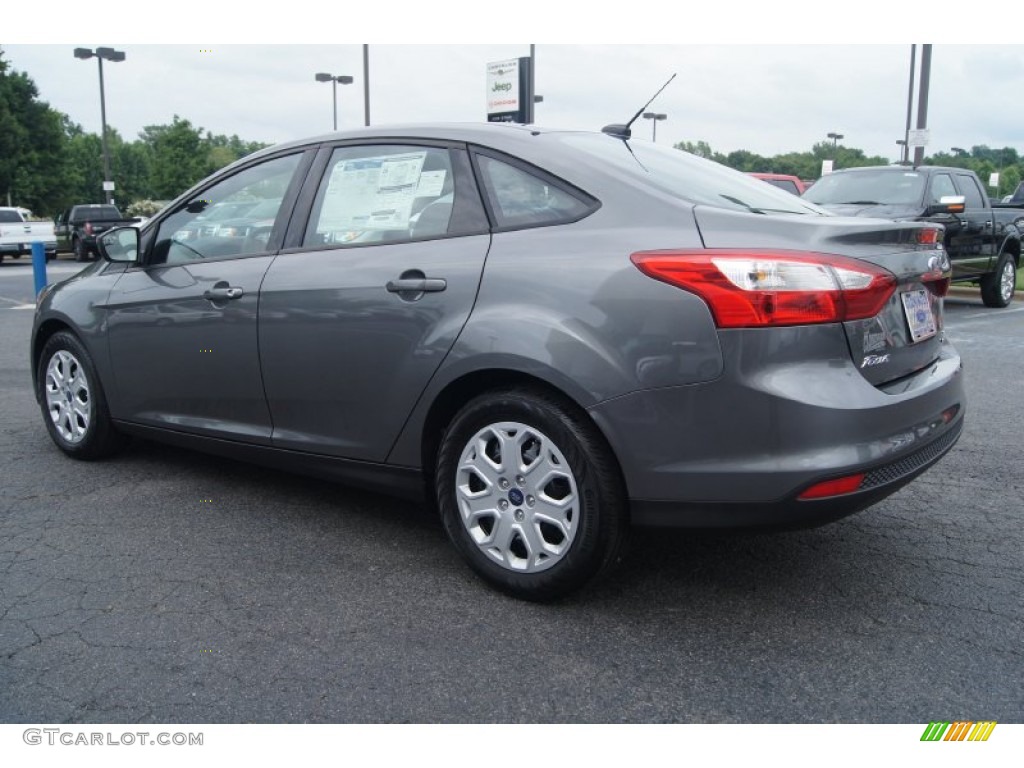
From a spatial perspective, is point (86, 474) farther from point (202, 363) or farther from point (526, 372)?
point (526, 372)

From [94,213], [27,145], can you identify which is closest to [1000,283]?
[94,213]

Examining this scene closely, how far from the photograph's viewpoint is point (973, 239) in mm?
12094

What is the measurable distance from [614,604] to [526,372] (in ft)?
2.76

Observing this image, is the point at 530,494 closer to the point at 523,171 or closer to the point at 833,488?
the point at 833,488

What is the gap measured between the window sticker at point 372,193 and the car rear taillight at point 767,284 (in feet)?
3.92

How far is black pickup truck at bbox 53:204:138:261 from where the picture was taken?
28.2 metres

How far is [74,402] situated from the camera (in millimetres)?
5062

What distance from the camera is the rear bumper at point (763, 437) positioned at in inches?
109

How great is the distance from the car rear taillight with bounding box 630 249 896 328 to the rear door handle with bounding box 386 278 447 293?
82cm

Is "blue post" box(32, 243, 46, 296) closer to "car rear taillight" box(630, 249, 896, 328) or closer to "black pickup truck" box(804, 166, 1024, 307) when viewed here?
"black pickup truck" box(804, 166, 1024, 307)

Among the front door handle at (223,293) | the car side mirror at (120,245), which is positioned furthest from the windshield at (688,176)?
the car side mirror at (120,245)

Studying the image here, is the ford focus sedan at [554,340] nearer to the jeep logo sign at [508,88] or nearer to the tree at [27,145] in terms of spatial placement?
the jeep logo sign at [508,88]

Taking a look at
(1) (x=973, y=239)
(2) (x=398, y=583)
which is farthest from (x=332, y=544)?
(1) (x=973, y=239)
